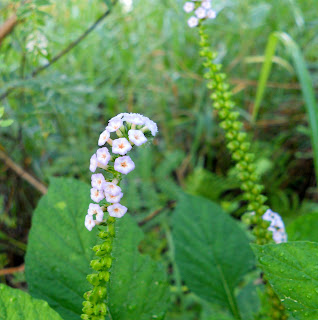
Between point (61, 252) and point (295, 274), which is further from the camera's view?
point (61, 252)

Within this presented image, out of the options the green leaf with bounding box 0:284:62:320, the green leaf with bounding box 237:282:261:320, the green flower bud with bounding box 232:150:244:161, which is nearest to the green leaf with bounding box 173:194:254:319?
the green leaf with bounding box 237:282:261:320

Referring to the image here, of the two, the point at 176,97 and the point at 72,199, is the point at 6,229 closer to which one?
the point at 72,199

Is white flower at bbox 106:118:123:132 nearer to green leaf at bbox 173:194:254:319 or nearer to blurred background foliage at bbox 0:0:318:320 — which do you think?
green leaf at bbox 173:194:254:319

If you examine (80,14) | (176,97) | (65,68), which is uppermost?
(80,14)

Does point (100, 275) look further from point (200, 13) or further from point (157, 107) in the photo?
point (157, 107)

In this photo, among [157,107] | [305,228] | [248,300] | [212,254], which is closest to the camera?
[305,228]

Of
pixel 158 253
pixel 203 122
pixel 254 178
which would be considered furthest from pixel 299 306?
pixel 203 122

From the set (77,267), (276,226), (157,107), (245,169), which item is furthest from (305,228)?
(157,107)

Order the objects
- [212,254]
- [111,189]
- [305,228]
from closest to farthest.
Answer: [111,189] → [305,228] → [212,254]
